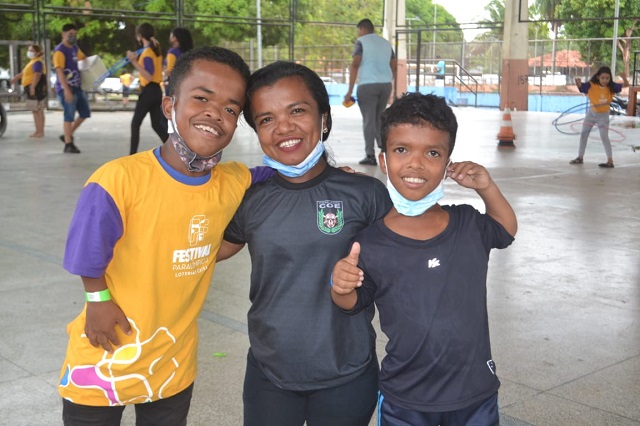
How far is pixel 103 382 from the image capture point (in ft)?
7.79

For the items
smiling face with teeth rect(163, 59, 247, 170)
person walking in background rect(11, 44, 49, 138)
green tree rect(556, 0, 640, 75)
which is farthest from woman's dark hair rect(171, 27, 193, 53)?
green tree rect(556, 0, 640, 75)

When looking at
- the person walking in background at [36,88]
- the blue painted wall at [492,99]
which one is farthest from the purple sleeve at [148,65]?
the blue painted wall at [492,99]

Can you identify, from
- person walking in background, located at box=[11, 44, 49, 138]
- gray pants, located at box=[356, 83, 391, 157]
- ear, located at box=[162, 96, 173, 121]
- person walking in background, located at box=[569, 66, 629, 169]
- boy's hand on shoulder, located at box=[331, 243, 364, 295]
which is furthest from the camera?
person walking in background, located at box=[11, 44, 49, 138]

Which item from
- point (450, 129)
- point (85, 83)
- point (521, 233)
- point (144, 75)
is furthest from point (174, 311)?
point (85, 83)

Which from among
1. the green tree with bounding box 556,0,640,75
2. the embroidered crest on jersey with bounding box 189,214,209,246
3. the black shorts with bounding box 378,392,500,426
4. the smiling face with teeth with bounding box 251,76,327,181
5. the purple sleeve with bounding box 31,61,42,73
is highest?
the green tree with bounding box 556,0,640,75

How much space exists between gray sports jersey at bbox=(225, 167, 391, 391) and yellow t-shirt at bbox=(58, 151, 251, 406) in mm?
177

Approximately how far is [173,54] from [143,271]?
31.2 feet

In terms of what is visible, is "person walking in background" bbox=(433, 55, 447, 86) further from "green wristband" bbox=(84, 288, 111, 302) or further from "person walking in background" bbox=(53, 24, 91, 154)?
"green wristband" bbox=(84, 288, 111, 302)

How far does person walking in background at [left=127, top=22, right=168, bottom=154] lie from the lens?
11125 millimetres

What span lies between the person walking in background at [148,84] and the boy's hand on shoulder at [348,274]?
909cm

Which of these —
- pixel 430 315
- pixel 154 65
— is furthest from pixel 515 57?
pixel 430 315

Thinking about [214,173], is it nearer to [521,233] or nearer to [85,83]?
[521,233]

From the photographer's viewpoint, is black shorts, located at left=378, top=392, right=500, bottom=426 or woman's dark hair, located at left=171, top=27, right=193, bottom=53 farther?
woman's dark hair, located at left=171, top=27, right=193, bottom=53

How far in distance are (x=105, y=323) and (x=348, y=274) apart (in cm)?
67
